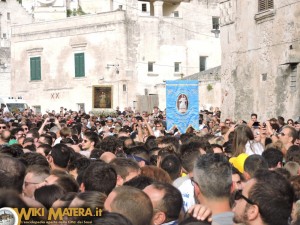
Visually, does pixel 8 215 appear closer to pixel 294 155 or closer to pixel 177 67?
pixel 294 155

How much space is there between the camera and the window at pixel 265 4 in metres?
23.6

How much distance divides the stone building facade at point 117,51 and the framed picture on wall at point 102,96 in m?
9.01

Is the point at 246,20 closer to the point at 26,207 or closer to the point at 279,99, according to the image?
the point at 279,99

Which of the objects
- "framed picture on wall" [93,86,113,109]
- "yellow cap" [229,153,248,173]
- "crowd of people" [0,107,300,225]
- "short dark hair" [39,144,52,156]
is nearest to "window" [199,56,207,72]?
"framed picture on wall" [93,86,113,109]

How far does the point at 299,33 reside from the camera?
2217 centimetres

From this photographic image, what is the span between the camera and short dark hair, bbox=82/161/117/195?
22.1 feet

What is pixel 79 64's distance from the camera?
153 ft

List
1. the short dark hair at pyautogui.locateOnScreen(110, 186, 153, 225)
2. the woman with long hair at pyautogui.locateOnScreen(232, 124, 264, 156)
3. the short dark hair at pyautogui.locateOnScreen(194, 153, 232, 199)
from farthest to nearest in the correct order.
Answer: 1. the woman with long hair at pyautogui.locateOnScreen(232, 124, 264, 156)
2. the short dark hair at pyautogui.locateOnScreen(194, 153, 232, 199)
3. the short dark hair at pyautogui.locateOnScreen(110, 186, 153, 225)

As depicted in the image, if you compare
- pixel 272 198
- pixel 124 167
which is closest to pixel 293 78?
pixel 124 167

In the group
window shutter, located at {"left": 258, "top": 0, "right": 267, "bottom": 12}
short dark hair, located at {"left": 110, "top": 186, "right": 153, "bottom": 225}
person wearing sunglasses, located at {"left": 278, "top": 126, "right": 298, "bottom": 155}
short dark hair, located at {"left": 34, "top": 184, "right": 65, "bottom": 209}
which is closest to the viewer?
short dark hair, located at {"left": 110, "top": 186, "right": 153, "bottom": 225}

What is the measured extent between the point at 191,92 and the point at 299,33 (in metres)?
6.14

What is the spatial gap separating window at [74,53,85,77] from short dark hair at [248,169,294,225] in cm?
4198

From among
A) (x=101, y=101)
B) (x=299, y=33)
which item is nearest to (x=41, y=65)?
(x=101, y=101)

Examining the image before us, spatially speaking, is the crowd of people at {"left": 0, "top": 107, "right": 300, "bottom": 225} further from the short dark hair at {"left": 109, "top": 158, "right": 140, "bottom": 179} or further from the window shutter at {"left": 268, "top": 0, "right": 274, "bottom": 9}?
the window shutter at {"left": 268, "top": 0, "right": 274, "bottom": 9}
